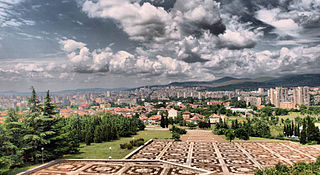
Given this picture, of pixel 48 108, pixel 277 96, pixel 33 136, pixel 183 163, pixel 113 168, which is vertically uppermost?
pixel 48 108

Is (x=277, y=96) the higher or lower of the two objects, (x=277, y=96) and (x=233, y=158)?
the higher

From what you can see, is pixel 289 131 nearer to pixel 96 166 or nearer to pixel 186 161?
pixel 186 161

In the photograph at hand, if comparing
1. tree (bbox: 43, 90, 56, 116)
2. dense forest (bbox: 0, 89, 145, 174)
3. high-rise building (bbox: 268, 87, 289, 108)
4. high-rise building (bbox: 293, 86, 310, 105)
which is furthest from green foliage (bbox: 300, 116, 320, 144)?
high-rise building (bbox: 293, 86, 310, 105)

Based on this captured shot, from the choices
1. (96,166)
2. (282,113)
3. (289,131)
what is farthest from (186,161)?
(282,113)

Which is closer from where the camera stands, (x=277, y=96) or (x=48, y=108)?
(x=48, y=108)

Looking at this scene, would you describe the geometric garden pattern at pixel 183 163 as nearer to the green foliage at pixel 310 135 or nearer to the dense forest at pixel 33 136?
the dense forest at pixel 33 136

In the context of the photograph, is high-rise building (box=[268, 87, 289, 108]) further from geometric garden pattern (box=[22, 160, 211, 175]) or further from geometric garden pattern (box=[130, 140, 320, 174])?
geometric garden pattern (box=[22, 160, 211, 175])

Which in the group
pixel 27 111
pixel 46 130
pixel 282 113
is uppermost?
pixel 27 111

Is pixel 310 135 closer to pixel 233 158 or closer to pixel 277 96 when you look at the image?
pixel 233 158

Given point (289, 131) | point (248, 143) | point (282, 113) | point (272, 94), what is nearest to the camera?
point (248, 143)

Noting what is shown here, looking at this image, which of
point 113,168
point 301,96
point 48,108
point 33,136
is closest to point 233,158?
point 113,168

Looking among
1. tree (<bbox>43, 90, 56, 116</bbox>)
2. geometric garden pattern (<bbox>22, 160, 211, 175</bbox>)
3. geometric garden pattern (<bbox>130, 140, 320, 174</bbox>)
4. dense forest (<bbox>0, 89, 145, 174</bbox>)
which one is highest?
tree (<bbox>43, 90, 56, 116</bbox>)
